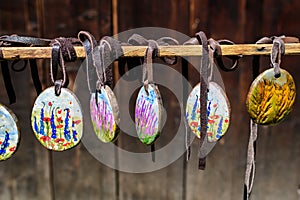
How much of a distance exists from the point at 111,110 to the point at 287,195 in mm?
674

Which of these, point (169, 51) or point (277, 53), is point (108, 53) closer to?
point (169, 51)

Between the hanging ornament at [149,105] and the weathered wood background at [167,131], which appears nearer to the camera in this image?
the hanging ornament at [149,105]

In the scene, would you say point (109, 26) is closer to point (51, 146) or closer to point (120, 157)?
point (120, 157)

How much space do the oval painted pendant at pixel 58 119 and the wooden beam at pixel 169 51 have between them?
5 centimetres

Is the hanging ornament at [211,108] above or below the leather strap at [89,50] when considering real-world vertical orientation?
below

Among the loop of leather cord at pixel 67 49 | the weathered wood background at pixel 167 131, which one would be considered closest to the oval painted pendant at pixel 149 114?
the loop of leather cord at pixel 67 49

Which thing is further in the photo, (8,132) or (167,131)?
(167,131)

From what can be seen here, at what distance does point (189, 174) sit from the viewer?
99cm

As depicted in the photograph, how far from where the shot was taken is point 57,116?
53cm

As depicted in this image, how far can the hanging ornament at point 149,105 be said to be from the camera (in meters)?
0.53

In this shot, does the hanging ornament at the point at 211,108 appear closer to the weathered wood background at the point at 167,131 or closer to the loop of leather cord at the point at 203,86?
the loop of leather cord at the point at 203,86

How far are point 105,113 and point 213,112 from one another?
15 centimetres

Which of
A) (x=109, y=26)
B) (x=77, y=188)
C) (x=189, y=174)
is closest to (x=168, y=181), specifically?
(x=189, y=174)

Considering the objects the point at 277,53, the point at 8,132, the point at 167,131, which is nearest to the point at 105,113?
the point at 8,132
